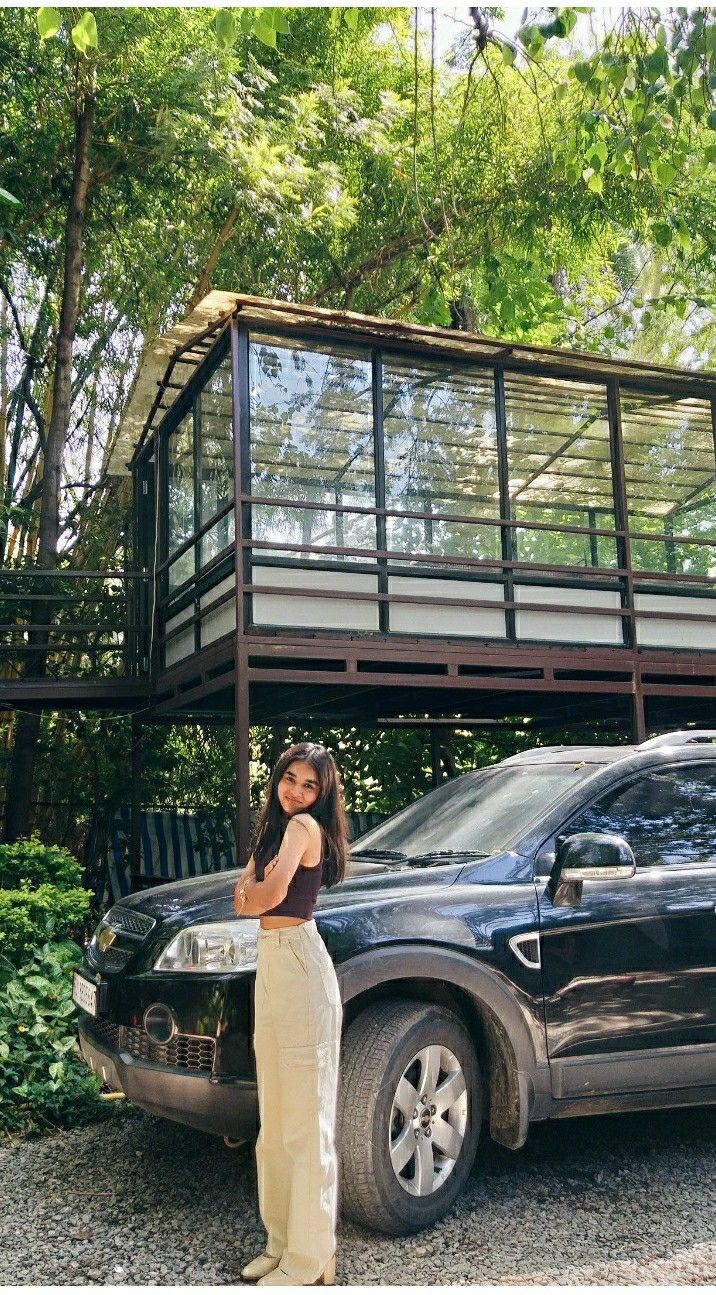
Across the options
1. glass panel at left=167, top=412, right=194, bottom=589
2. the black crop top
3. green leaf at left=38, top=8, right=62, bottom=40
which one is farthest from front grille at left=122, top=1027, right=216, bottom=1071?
glass panel at left=167, top=412, right=194, bottom=589

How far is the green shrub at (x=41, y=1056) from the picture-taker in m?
5.40

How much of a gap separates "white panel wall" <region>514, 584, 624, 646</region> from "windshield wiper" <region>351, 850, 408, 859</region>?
4.97m

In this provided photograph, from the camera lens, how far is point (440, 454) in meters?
10.0

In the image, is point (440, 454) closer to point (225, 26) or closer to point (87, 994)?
point (225, 26)

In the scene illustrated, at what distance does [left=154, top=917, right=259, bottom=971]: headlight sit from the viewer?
4039 millimetres

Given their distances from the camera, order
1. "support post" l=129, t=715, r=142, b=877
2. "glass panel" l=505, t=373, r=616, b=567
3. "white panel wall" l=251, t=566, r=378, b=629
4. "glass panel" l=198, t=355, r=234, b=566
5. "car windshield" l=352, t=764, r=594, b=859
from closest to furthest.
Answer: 1. "car windshield" l=352, t=764, r=594, b=859
2. "white panel wall" l=251, t=566, r=378, b=629
3. "glass panel" l=198, t=355, r=234, b=566
4. "glass panel" l=505, t=373, r=616, b=567
5. "support post" l=129, t=715, r=142, b=877

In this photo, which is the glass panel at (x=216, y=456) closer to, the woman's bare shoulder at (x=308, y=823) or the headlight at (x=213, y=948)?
the headlight at (x=213, y=948)

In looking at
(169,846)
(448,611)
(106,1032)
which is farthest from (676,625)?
(106,1032)

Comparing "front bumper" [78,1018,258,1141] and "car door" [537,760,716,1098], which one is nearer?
"front bumper" [78,1018,258,1141]

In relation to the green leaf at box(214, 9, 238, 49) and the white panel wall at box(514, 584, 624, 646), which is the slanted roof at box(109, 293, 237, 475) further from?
the green leaf at box(214, 9, 238, 49)

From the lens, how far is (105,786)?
13.2 meters

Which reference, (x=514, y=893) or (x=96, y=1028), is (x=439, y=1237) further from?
(x=96, y=1028)

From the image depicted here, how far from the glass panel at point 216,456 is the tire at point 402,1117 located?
5565mm

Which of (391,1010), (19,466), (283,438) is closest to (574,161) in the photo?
(283,438)
